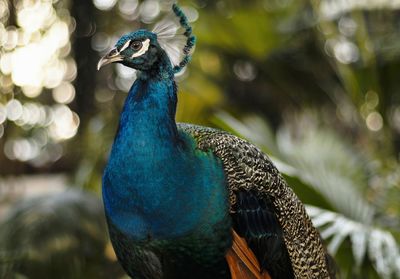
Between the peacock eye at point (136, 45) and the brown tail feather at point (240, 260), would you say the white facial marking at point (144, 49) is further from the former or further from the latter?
the brown tail feather at point (240, 260)

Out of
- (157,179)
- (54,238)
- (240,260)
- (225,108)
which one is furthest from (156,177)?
(225,108)

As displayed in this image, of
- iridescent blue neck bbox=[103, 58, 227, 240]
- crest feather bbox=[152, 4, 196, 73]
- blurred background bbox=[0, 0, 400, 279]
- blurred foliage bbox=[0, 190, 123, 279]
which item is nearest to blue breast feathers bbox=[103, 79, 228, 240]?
iridescent blue neck bbox=[103, 58, 227, 240]

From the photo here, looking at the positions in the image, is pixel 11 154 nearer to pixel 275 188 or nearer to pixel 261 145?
pixel 261 145

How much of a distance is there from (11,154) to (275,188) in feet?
13.4

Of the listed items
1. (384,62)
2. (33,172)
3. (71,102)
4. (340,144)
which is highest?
(384,62)

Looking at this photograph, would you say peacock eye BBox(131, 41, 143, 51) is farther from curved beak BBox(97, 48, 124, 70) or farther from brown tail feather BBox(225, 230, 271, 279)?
brown tail feather BBox(225, 230, 271, 279)

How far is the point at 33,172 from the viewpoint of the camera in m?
6.86

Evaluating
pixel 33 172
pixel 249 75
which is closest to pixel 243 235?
pixel 249 75

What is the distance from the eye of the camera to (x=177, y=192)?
157 cm

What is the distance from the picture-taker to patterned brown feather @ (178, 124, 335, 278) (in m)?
1.67

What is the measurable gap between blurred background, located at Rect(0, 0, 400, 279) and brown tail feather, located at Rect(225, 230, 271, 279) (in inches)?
18.3

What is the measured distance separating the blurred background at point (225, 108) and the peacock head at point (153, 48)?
661 millimetres

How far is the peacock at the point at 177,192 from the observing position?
156 centimetres

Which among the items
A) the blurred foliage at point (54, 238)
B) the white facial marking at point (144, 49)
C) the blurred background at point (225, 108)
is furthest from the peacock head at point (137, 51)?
the blurred foliage at point (54, 238)
